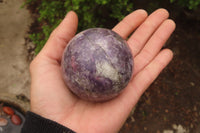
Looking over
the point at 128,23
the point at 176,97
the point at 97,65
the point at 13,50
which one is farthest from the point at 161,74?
the point at 13,50

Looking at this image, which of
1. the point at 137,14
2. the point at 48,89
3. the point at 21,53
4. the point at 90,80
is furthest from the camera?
the point at 21,53

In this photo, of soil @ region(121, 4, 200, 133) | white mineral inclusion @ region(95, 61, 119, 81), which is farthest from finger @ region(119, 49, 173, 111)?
soil @ region(121, 4, 200, 133)

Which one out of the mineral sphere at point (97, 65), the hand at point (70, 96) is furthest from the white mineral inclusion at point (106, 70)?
the hand at point (70, 96)

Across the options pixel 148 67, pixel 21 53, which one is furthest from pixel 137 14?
pixel 21 53

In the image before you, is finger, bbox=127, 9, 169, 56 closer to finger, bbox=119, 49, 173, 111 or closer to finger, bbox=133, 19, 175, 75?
finger, bbox=133, 19, 175, 75

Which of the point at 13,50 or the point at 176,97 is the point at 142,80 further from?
the point at 13,50

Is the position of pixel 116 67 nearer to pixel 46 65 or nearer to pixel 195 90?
pixel 46 65
